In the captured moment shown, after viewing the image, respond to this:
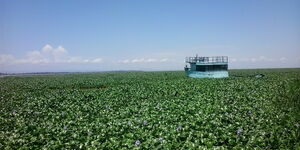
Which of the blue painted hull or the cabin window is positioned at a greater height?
the cabin window

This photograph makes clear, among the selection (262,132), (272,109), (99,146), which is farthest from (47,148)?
(272,109)

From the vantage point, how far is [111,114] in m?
15.1

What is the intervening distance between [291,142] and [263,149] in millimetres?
1355

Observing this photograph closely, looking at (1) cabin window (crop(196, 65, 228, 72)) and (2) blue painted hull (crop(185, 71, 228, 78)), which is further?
(1) cabin window (crop(196, 65, 228, 72))

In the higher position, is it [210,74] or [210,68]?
[210,68]

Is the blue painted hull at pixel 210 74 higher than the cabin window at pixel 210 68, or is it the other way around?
the cabin window at pixel 210 68

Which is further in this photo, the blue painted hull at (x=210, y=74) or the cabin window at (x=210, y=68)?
the cabin window at (x=210, y=68)

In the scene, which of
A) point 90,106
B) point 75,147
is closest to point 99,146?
point 75,147

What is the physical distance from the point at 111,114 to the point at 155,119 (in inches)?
114

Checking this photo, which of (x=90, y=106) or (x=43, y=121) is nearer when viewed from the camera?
(x=43, y=121)

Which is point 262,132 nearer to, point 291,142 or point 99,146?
point 291,142

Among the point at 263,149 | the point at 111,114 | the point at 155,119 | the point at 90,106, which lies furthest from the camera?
the point at 90,106

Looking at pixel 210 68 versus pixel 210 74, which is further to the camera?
pixel 210 68

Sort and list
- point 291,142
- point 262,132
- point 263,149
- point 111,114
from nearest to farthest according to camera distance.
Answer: point 263,149, point 291,142, point 262,132, point 111,114
